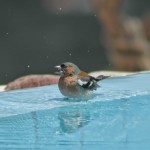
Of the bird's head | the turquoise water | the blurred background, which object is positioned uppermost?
the blurred background

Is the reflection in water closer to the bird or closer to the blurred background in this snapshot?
the bird

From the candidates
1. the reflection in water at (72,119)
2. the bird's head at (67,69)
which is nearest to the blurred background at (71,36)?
the bird's head at (67,69)

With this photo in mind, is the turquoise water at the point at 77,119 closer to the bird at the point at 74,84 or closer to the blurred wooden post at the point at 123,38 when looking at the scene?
the bird at the point at 74,84

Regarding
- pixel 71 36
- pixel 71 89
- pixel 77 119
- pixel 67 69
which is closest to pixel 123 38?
pixel 71 36

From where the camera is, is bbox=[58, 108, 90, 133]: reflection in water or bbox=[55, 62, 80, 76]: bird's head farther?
bbox=[55, 62, 80, 76]: bird's head

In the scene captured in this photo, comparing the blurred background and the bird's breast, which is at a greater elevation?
the blurred background

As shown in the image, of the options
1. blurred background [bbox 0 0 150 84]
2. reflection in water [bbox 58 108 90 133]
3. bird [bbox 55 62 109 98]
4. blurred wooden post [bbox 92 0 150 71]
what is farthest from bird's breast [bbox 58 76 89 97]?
blurred wooden post [bbox 92 0 150 71]

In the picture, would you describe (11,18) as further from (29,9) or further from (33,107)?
(33,107)

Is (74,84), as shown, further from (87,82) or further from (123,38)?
(123,38)
